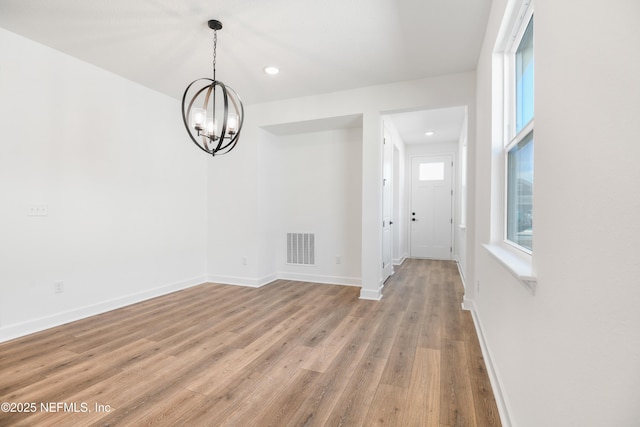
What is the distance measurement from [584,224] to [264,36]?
108 inches

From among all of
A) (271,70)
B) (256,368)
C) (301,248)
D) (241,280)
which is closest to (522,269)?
(256,368)

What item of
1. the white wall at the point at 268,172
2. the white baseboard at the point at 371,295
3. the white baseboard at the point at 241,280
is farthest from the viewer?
the white baseboard at the point at 241,280

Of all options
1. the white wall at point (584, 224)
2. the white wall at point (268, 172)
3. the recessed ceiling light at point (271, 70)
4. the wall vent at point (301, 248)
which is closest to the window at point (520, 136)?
the white wall at point (584, 224)

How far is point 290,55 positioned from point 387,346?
2.85 metres

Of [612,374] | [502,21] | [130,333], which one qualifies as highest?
[502,21]

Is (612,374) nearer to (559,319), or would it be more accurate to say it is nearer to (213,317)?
(559,319)

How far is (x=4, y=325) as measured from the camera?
257cm

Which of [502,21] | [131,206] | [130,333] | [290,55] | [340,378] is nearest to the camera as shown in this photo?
[502,21]

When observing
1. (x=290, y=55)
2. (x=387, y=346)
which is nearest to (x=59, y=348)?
(x=387, y=346)

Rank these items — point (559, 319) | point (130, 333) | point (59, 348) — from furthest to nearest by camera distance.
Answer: point (130, 333)
point (59, 348)
point (559, 319)

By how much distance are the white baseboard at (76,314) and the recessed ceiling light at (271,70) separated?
3009 mm

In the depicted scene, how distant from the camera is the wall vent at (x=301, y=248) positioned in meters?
4.74

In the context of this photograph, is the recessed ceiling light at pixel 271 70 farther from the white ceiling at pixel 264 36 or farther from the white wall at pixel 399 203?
the white wall at pixel 399 203

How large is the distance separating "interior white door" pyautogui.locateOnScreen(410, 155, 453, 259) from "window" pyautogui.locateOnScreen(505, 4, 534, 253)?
4.81 meters
